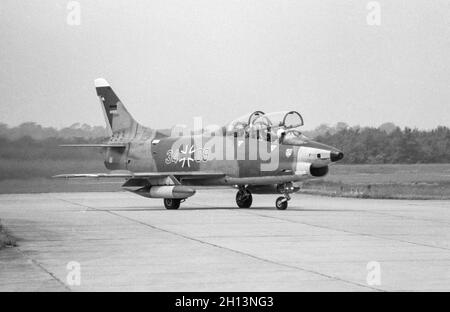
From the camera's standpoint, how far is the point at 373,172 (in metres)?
59.9

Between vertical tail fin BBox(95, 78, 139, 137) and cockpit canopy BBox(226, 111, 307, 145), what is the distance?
505 cm

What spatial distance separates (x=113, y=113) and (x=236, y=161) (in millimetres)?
6334

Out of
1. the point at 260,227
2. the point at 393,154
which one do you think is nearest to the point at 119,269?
the point at 260,227

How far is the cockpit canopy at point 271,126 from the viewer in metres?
25.3

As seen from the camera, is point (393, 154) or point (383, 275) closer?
point (383, 275)

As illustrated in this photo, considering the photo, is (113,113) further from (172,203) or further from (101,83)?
(172,203)

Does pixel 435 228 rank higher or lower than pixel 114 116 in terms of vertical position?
lower

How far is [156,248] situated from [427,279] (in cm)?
527

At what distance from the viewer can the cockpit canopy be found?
82.9 ft

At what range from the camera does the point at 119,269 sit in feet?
39.8
